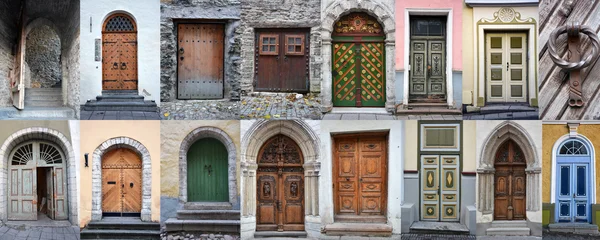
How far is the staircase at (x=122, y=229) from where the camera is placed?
18.4 ft

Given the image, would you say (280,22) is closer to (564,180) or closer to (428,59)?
Answer: (428,59)

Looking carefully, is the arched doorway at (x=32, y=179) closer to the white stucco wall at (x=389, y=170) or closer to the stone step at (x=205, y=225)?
the stone step at (x=205, y=225)

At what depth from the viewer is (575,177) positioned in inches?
221

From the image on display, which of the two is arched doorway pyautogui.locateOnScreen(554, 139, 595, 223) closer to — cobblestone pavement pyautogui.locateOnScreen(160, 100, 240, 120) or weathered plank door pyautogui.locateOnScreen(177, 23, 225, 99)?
cobblestone pavement pyautogui.locateOnScreen(160, 100, 240, 120)

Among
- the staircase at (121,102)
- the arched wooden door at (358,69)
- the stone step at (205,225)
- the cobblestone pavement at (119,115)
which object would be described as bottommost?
the stone step at (205,225)

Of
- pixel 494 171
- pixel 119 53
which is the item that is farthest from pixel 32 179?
pixel 494 171

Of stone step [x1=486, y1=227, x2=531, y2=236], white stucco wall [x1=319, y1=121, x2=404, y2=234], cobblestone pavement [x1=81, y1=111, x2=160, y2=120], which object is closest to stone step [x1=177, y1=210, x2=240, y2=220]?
white stucco wall [x1=319, y1=121, x2=404, y2=234]

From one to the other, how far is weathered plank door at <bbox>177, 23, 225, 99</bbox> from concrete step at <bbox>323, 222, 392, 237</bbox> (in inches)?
66.4

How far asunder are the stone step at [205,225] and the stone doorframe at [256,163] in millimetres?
98

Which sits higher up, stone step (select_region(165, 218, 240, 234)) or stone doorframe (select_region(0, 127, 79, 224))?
stone doorframe (select_region(0, 127, 79, 224))

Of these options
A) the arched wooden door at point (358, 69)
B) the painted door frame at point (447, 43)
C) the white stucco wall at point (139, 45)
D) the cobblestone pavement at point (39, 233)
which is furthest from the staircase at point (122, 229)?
the painted door frame at point (447, 43)

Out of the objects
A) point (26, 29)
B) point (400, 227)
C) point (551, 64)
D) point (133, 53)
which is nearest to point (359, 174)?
point (400, 227)

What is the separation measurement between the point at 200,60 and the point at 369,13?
1686mm

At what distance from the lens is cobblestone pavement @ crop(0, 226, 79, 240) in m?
5.73
